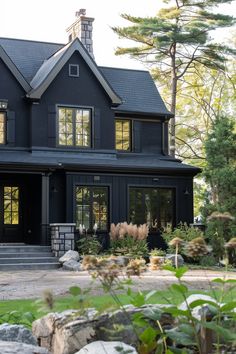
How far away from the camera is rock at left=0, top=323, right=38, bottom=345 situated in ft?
15.8

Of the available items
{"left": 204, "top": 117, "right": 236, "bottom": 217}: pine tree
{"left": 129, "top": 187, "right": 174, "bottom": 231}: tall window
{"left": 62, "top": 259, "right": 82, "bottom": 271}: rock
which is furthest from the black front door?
{"left": 204, "top": 117, "right": 236, "bottom": 217}: pine tree

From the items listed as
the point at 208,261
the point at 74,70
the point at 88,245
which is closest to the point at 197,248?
the point at 208,261

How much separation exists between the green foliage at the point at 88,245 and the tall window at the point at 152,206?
2.01 metres

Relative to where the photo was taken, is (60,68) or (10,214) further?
(60,68)

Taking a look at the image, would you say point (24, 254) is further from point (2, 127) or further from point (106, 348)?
point (106, 348)

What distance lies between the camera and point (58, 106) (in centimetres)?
1952

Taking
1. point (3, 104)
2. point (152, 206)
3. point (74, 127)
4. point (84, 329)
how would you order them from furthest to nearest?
point (74, 127) → point (152, 206) → point (3, 104) → point (84, 329)

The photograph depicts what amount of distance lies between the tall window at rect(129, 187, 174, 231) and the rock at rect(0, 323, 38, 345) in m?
14.4

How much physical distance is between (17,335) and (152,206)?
14818 mm

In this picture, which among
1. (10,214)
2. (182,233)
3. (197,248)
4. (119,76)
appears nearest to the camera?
(197,248)

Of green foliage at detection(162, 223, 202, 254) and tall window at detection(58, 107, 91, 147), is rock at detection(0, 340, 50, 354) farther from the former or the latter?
tall window at detection(58, 107, 91, 147)

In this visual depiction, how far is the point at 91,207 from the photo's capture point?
18609 mm

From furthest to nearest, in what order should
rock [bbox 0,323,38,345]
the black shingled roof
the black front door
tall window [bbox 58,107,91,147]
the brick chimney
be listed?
the brick chimney → the black shingled roof → tall window [bbox 58,107,91,147] → the black front door → rock [bbox 0,323,38,345]

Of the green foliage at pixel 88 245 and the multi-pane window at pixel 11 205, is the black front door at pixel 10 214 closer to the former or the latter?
the multi-pane window at pixel 11 205
